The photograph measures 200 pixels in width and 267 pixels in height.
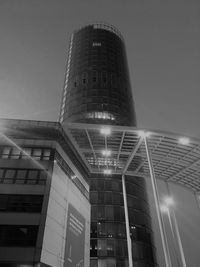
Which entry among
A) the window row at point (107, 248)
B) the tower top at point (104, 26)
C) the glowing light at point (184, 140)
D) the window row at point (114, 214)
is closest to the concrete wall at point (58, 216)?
the window row at point (107, 248)

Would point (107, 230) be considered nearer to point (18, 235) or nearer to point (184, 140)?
point (184, 140)

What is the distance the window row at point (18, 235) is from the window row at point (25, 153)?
777 centimetres

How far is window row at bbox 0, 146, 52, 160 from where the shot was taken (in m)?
26.0

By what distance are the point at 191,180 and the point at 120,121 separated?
3132 centimetres

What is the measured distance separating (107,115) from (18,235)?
156 ft

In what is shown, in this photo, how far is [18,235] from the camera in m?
20.9

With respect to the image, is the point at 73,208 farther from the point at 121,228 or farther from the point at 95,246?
the point at 121,228

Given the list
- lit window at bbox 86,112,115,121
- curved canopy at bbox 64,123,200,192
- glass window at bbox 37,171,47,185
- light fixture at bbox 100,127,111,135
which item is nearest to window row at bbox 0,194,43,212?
glass window at bbox 37,171,47,185

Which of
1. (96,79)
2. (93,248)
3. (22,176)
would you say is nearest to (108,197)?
(93,248)

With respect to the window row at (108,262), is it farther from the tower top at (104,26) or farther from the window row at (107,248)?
the tower top at (104,26)

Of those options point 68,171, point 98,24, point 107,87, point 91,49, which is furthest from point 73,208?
point 98,24

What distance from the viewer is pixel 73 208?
1094 inches

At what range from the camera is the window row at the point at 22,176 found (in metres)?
24.2

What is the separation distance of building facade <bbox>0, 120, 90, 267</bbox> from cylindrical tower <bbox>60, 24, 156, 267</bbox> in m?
15.4
